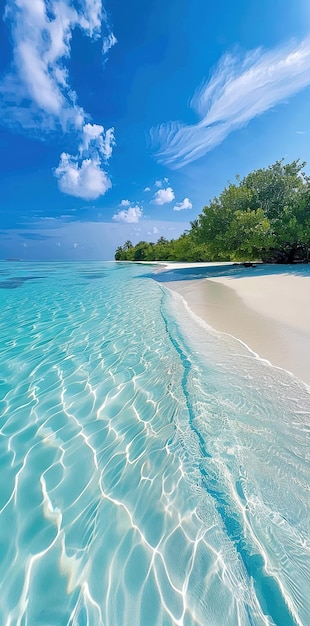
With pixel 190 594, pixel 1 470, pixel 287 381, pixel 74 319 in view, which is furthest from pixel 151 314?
pixel 190 594

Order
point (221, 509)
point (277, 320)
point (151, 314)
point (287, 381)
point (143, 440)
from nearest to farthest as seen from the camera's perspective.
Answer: point (221, 509), point (143, 440), point (287, 381), point (277, 320), point (151, 314)

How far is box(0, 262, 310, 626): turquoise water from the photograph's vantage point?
137cm

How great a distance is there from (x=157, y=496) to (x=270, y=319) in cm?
489

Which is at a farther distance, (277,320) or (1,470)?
(277,320)

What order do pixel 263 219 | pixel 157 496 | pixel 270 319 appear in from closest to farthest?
pixel 157 496
pixel 270 319
pixel 263 219

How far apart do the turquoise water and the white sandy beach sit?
0.46 m

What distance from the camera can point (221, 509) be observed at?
1803mm

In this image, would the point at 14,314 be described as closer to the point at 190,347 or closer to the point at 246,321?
the point at 190,347

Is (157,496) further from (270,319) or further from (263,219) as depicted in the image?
(263,219)

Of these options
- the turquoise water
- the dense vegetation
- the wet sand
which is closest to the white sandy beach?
the wet sand

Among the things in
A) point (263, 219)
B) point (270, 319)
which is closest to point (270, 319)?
point (270, 319)

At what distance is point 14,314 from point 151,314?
5.38m

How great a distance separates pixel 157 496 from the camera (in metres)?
1.97

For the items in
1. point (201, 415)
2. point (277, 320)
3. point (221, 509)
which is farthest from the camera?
point (277, 320)
